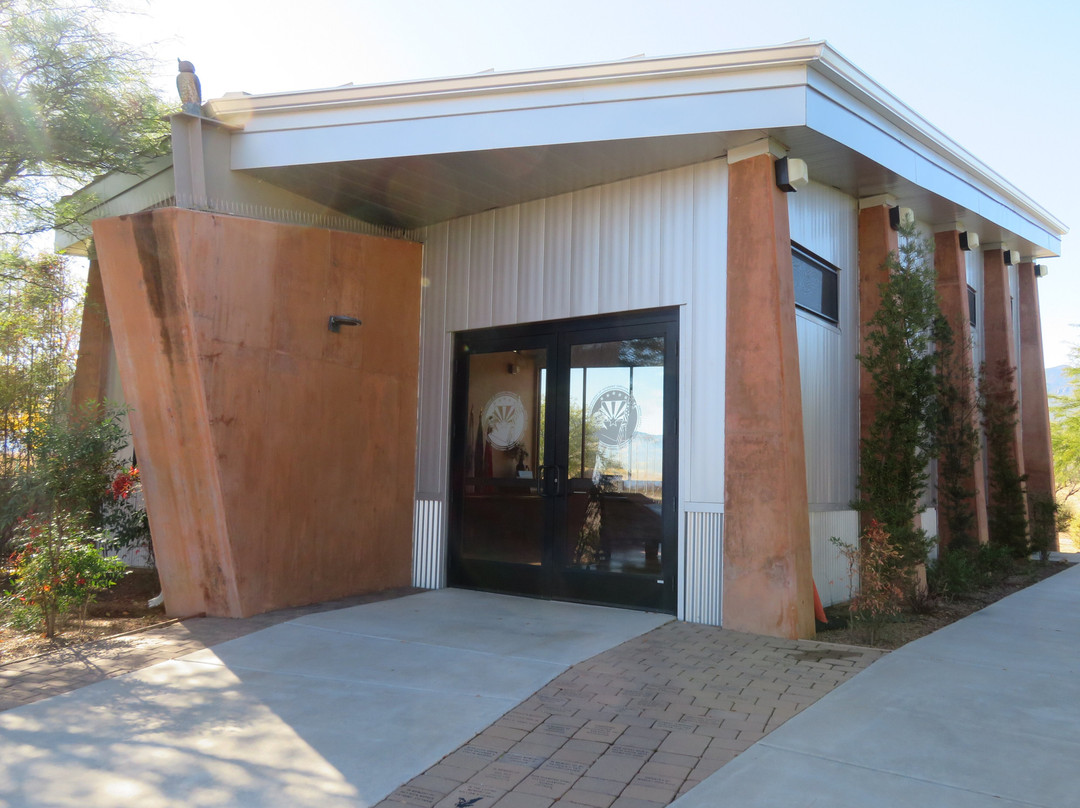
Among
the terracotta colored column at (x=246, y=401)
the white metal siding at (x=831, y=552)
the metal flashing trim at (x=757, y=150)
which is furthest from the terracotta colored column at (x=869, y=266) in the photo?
the terracotta colored column at (x=246, y=401)

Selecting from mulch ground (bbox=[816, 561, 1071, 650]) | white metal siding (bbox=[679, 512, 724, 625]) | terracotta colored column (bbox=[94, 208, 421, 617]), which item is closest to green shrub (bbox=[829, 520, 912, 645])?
mulch ground (bbox=[816, 561, 1071, 650])

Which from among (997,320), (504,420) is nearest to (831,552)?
(504,420)

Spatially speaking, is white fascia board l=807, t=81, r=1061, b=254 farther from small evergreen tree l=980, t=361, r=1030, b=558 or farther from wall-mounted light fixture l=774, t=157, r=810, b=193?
small evergreen tree l=980, t=361, r=1030, b=558

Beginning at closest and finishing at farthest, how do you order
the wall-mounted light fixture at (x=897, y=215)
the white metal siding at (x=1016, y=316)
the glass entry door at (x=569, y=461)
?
the glass entry door at (x=569, y=461)
the wall-mounted light fixture at (x=897, y=215)
the white metal siding at (x=1016, y=316)

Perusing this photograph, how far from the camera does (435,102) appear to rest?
6629mm

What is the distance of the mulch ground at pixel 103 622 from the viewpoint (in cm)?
568

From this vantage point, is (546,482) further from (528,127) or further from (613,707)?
(613,707)

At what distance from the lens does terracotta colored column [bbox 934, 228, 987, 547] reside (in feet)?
31.1

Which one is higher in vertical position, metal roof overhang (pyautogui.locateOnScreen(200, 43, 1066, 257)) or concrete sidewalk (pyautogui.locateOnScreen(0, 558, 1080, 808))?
metal roof overhang (pyautogui.locateOnScreen(200, 43, 1066, 257))

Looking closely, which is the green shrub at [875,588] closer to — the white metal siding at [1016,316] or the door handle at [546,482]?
the door handle at [546,482]

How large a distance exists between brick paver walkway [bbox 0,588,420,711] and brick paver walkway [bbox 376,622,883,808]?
247 centimetres

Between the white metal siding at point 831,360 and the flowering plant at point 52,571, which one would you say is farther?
the white metal siding at point 831,360

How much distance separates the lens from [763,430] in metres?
6.18

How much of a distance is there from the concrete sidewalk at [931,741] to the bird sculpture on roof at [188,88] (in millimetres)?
6295
